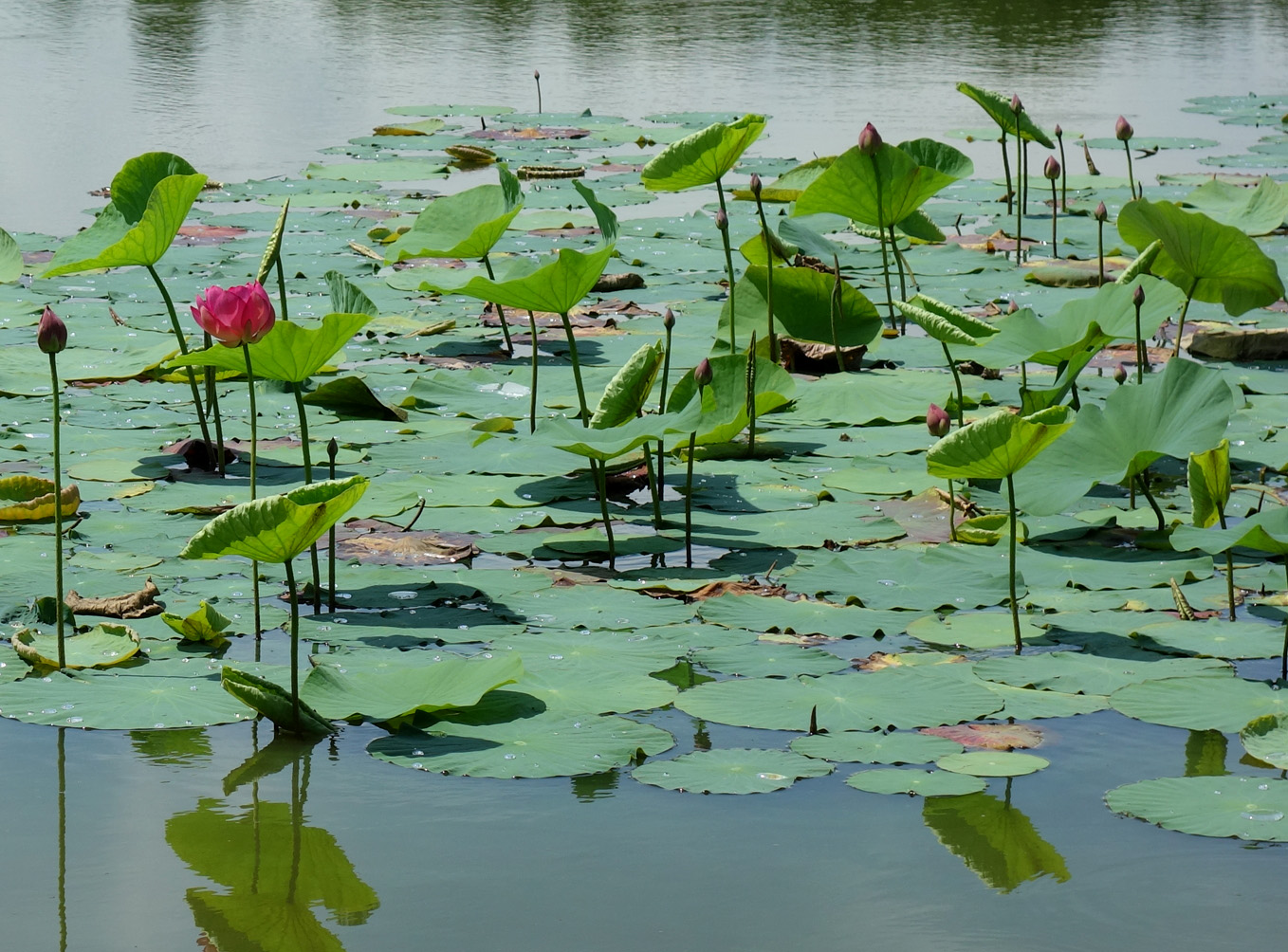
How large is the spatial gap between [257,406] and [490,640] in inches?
62.7

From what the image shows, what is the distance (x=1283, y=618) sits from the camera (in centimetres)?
241

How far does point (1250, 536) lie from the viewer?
2.10 meters

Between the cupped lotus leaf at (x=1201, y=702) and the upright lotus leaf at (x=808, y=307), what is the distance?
1912 mm

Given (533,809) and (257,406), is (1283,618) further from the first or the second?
(257,406)

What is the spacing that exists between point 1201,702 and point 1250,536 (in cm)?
24

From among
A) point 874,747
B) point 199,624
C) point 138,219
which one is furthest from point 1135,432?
point 138,219

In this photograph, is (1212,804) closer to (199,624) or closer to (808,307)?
(199,624)

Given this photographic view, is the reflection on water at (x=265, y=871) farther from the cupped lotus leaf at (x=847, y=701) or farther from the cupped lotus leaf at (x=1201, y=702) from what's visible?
the cupped lotus leaf at (x=1201, y=702)

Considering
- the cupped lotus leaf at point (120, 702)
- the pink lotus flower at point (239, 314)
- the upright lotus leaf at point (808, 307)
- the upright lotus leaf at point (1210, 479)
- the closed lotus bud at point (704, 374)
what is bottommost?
the cupped lotus leaf at point (120, 702)

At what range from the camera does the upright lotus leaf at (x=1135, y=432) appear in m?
2.61

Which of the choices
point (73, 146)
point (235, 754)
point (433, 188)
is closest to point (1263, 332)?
point (235, 754)

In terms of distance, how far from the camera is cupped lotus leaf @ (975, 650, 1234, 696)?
2.18m

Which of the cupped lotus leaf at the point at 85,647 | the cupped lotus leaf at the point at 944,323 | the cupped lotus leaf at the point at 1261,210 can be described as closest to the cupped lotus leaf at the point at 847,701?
the cupped lotus leaf at the point at 85,647

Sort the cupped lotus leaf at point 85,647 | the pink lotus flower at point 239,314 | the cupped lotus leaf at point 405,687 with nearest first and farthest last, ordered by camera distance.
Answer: the cupped lotus leaf at point 405,687, the cupped lotus leaf at point 85,647, the pink lotus flower at point 239,314
